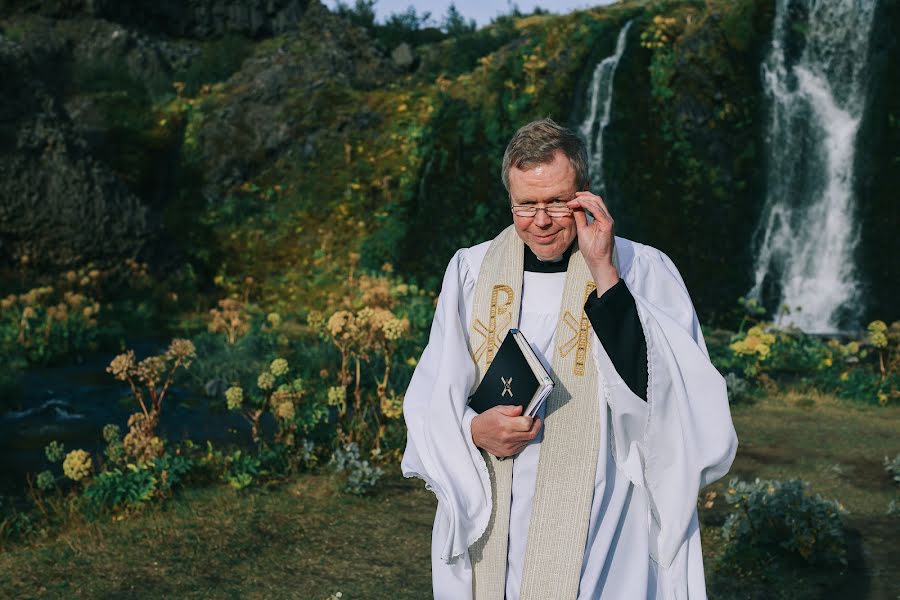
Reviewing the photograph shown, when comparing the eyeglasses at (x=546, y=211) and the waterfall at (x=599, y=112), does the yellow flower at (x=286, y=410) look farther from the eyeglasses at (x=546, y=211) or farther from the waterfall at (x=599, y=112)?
the waterfall at (x=599, y=112)

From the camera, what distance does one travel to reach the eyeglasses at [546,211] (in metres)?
2.62

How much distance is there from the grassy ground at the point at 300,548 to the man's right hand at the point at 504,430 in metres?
2.20

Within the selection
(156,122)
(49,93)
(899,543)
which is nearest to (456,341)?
(899,543)

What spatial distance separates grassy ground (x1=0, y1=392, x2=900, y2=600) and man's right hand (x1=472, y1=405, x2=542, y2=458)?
2.20 m

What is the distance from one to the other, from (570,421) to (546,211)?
628mm

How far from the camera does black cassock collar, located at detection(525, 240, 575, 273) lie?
2.88 m

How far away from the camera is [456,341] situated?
275cm

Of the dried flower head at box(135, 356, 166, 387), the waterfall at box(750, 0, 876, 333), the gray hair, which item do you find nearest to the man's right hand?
the gray hair

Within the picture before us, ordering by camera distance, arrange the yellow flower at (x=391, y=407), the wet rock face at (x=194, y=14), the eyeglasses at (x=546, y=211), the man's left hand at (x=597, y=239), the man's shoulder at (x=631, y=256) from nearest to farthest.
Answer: the man's left hand at (x=597, y=239) < the eyeglasses at (x=546, y=211) < the man's shoulder at (x=631, y=256) < the yellow flower at (x=391, y=407) < the wet rock face at (x=194, y=14)

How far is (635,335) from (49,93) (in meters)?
11.4

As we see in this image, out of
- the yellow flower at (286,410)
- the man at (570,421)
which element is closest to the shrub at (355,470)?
the yellow flower at (286,410)

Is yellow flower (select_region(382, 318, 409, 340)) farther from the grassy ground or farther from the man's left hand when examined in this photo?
the man's left hand

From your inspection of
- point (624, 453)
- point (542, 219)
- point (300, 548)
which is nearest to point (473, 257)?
point (542, 219)

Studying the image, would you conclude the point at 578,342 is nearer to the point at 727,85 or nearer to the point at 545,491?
the point at 545,491
